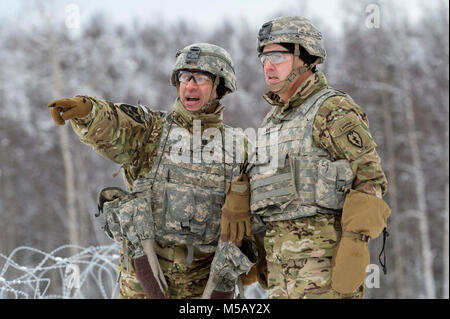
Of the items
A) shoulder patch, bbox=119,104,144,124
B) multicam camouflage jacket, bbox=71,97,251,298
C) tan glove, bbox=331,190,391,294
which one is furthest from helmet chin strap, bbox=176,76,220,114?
tan glove, bbox=331,190,391,294

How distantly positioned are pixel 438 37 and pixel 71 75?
403 inches

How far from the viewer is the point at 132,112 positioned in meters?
3.64

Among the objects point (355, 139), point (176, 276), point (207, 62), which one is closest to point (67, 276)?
point (176, 276)

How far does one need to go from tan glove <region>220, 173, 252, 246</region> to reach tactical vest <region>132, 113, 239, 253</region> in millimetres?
244

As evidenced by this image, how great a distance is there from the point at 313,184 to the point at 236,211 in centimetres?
56

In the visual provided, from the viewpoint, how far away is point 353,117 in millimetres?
2988

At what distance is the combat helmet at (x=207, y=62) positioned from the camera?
3.79 meters

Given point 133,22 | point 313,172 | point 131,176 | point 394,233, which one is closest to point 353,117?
point 313,172

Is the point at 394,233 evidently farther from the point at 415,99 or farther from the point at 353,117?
the point at 353,117

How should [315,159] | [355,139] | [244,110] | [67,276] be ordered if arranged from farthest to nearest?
[244,110] < [67,276] < [315,159] < [355,139]

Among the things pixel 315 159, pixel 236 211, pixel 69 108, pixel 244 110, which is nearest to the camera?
pixel 315 159

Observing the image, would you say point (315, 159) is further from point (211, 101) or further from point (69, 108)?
point (69, 108)

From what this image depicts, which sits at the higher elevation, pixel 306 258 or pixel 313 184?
pixel 313 184

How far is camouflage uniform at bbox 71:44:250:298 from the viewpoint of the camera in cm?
352
